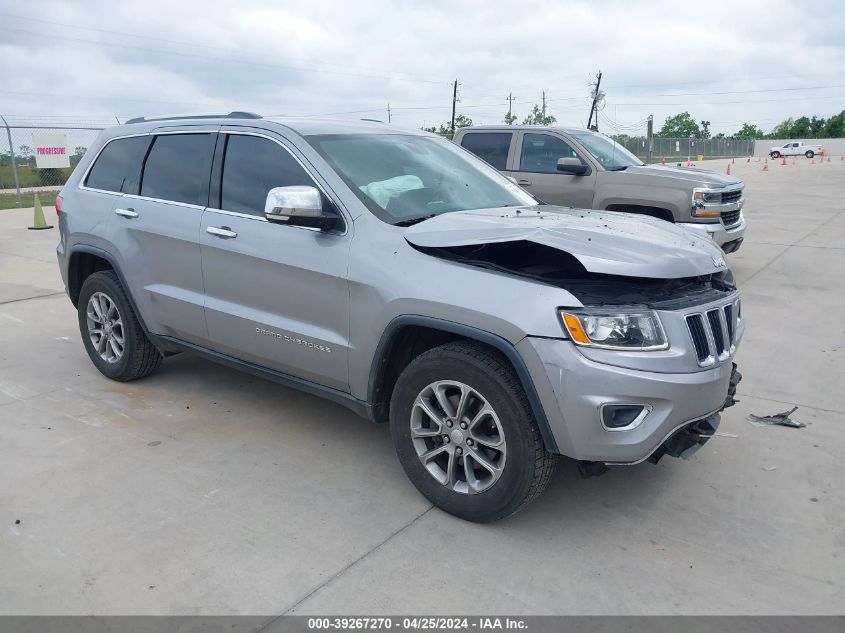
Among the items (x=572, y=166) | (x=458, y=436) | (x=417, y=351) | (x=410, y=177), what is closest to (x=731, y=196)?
(x=572, y=166)

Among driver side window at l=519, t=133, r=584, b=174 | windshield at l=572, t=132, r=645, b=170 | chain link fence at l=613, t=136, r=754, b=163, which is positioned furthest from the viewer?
chain link fence at l=613, t=136, r=754, b=163

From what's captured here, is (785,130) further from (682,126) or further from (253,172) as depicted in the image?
(253,172)

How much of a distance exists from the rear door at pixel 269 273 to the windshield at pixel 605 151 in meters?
5.97

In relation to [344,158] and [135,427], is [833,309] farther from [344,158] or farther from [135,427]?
[135,427]

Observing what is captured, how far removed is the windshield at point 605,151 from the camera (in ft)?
30.8

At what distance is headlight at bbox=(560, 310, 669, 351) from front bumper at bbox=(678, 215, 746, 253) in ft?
18.6

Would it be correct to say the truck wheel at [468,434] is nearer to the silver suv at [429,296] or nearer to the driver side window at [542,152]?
the silver suv at [429,296]

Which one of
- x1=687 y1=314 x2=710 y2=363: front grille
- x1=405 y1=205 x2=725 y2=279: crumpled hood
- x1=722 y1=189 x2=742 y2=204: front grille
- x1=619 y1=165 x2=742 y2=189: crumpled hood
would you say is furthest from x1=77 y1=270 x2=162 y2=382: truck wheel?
x1=722 y1=189 x2=742 y2=204: front grille

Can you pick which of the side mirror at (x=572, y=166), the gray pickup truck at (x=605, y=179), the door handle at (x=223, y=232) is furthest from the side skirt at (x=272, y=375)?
the side mirror at (x=572, y=166)

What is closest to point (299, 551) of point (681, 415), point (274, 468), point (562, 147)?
point (274, 468)

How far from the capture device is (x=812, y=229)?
539 inches

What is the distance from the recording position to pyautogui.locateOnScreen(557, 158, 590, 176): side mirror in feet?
29.0

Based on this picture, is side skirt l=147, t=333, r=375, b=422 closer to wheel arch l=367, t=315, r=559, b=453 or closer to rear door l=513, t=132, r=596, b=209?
wheel arch l=367, t=315, r=559, b=453

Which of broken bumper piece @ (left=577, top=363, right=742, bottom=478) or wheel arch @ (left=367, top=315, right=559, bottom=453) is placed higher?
wheel arch @ (left=367, top=315, right=559, bottom=453)
